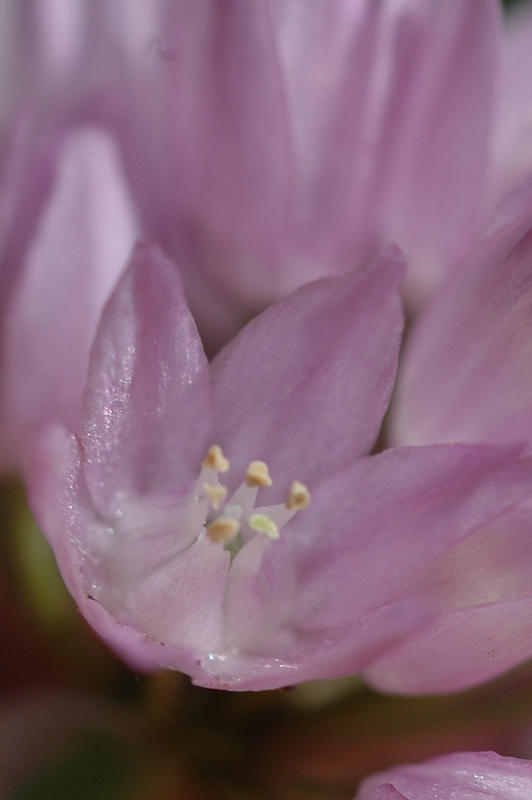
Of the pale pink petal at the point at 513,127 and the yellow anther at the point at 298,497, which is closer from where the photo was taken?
the yellow anther at the point at 298,497

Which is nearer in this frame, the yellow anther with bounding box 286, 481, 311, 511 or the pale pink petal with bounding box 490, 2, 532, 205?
the yellow anther with bounding box 286, 481, 311, 511

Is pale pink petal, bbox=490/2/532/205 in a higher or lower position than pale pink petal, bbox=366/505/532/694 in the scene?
higher

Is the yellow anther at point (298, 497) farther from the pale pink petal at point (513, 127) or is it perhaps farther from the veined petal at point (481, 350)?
the pale pink petal at point (513, 127)

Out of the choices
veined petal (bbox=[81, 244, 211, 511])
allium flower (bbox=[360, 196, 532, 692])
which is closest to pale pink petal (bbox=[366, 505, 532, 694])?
allium flower (bbox=[360, 196, 532, 692])

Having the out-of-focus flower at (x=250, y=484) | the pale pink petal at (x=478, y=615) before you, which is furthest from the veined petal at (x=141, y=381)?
the pale pink petal at (x=478, y=615)

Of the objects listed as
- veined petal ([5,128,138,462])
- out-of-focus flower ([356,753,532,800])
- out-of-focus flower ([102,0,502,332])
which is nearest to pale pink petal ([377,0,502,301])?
out-of-focus flower ([102,0,502,332])

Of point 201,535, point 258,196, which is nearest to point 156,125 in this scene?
point 258,196

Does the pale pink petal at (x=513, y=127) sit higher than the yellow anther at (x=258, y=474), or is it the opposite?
the pale pink petal at (x=513, y=127)

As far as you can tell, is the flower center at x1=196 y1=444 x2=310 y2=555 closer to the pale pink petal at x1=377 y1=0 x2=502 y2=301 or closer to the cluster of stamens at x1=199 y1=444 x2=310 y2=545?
the cluster of stamens at x1=199 y1=444 x2=310 y2=545

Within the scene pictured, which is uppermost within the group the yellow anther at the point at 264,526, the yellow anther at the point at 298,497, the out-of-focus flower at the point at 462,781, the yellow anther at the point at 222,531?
the yellow anther at the point at 222,531

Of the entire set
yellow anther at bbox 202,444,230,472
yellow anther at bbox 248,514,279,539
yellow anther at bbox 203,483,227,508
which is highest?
yellow anther at bbox 202,444,230,472
